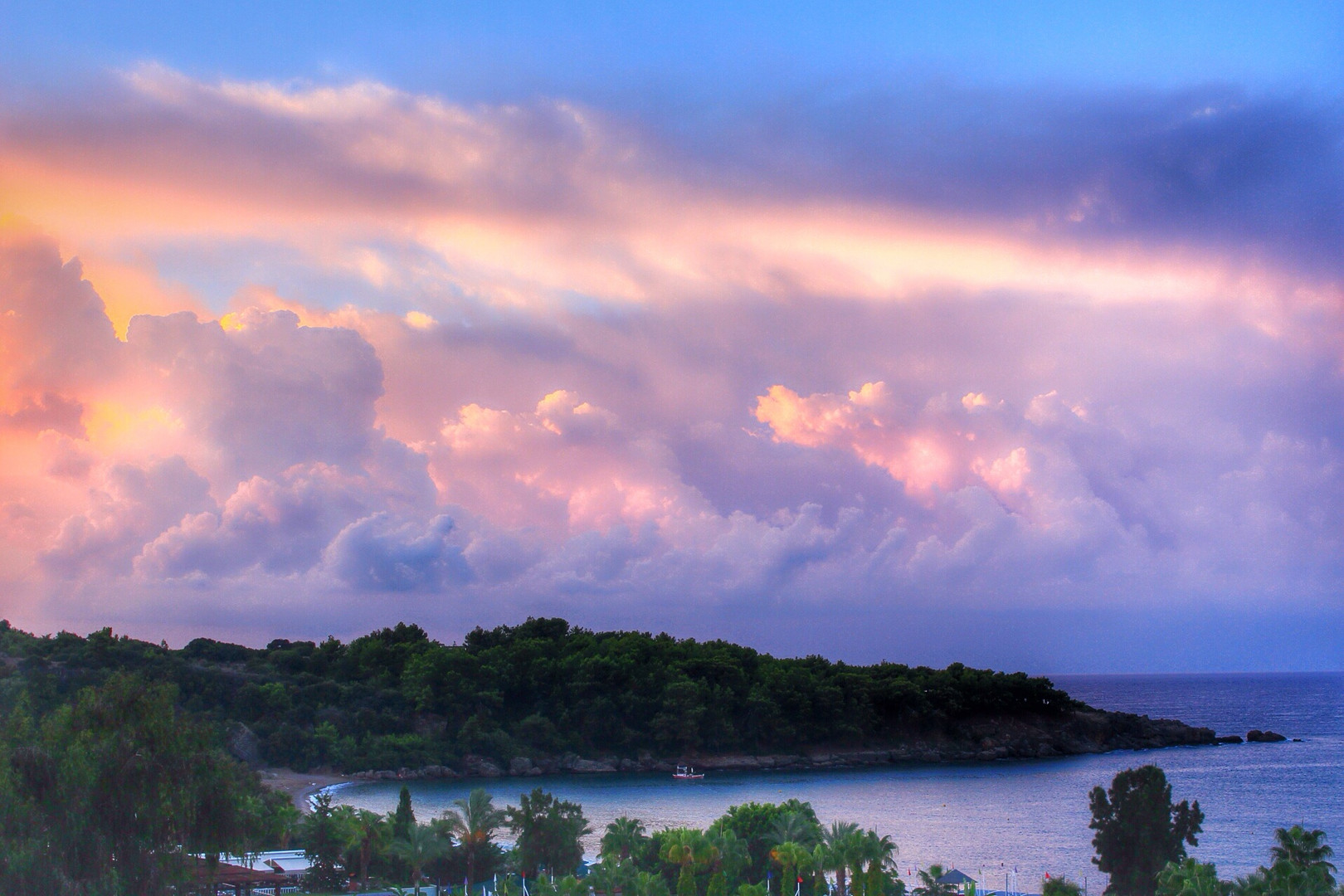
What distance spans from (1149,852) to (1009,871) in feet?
66.1

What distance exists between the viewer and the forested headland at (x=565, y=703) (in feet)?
317

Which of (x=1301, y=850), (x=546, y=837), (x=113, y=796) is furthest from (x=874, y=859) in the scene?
(x=113, y=796)

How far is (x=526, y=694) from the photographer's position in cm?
11450

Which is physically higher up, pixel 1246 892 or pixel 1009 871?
pixel 1246 892

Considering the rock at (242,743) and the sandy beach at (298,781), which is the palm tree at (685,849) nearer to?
the sandy beach at (298,781)

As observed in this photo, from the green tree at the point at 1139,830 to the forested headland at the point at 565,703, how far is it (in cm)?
6827

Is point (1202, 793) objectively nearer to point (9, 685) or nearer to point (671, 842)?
point (671, 842)

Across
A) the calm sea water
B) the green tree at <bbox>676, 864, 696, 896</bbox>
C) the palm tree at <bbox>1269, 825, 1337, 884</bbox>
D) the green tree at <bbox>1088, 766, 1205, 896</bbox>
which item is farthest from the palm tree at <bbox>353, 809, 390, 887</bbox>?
the palm tree at <bbox>1269, 825, 1337, 884</bbox>

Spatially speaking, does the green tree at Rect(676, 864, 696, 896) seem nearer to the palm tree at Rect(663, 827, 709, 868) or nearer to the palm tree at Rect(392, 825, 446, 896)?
the palm tree at Rect(663, 827, 709, 868)

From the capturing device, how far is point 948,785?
10156 cm

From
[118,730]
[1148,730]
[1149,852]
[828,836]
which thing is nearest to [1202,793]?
[1148,730]

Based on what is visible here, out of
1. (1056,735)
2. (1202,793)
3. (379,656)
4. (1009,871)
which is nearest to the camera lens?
(1009,871)

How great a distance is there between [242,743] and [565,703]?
1283 inches

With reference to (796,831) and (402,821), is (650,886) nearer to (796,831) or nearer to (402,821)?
(796,831)
